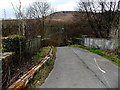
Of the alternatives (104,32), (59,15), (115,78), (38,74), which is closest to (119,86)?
(115,78)

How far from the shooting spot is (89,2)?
24.6 metres

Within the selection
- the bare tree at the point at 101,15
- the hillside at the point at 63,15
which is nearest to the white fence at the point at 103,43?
the bare tree at the point at 101,15

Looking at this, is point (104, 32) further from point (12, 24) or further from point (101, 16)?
point (12, 24)

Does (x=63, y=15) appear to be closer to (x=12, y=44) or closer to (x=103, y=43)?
(x=103, y=43)

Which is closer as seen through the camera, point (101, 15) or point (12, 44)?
point (12, 44)

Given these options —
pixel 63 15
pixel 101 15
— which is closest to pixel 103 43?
pixel 101 15

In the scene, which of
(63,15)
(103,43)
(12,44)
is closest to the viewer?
(12,44)

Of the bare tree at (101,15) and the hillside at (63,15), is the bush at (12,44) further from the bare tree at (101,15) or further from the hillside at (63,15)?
the hillside at (63,15)

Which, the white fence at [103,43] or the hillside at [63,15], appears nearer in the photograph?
the white fence at [103,43]

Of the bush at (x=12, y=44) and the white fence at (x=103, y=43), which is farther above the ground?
the bush at (x=12, y=44)

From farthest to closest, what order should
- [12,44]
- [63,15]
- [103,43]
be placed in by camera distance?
1. [63,15]
2. [103,43]
3. [12,44]

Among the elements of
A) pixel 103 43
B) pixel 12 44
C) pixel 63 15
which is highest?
pixel 63 15

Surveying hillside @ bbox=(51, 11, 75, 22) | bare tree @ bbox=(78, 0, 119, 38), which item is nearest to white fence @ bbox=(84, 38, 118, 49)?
bare tree @ bbox=(78, 0, 119, 38)

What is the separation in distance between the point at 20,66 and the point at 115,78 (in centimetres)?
503
